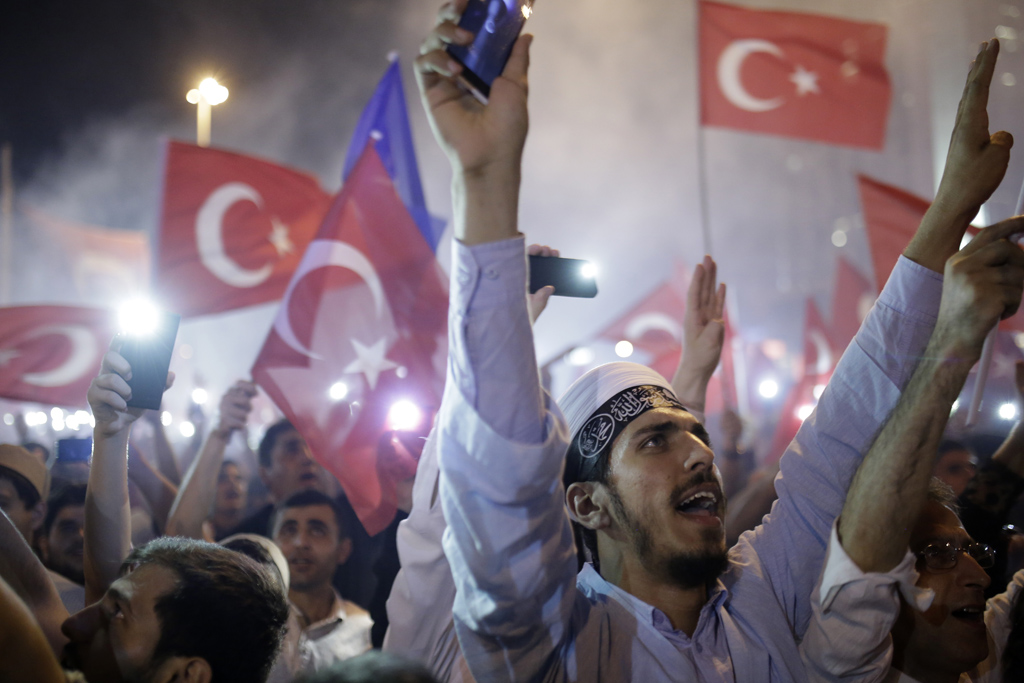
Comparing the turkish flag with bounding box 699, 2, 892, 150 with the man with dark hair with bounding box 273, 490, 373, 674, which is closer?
the man with dark hair with bounding box 273, 490, 373, 674

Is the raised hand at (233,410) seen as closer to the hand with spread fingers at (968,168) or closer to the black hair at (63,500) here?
the black hair at (63,500)

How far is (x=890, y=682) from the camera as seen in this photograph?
207 cm

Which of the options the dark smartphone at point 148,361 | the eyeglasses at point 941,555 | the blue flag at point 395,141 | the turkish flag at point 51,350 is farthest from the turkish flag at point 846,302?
the dark smartphone at point 148,361

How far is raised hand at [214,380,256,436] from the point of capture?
11.8ft

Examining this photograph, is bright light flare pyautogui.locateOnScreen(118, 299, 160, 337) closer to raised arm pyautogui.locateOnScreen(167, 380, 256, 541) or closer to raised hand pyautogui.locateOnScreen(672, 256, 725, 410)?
raised arm pyautogui.locateOnScreen(167, 380, 256, 541)

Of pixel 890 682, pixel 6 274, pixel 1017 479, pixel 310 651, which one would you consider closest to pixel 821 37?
pixel 1017 479

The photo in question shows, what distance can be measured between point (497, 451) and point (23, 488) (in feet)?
9.21

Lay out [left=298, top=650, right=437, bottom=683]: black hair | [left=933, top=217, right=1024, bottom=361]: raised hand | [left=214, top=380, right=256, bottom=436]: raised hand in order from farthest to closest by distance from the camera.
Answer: [left=214, top=380, right=256, bottom=436]: raised hand → [left=933, top=217, right=1024, bottom=361]: raised hand → [left=298, top=650, right=437, bottom=683]: black hair

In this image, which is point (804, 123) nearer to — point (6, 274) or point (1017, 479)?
point (1017, 479)

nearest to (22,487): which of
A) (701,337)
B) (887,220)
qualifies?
(701,337)

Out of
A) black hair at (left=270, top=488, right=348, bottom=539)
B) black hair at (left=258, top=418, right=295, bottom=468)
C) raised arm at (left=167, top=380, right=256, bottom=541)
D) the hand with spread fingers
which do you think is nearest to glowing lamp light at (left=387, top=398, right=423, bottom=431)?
black hair at (left=270, top=488, right=348, bottom=539)

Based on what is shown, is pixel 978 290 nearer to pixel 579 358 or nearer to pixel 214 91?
pixel 214 91

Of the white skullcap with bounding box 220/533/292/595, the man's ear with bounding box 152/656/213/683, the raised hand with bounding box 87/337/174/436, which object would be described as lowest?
the white skullcap with bounding box 220/533/292/595

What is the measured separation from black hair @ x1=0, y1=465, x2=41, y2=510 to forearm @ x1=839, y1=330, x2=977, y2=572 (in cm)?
325
